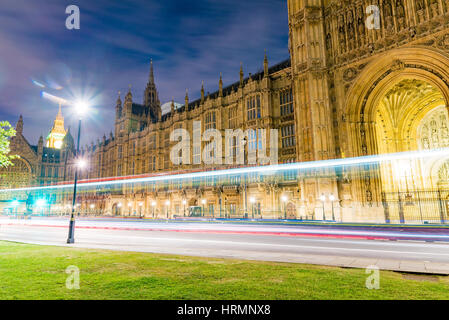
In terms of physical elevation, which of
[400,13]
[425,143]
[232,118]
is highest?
[400,13]

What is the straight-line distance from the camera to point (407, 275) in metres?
6.62

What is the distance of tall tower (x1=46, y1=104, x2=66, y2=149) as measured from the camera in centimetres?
13200

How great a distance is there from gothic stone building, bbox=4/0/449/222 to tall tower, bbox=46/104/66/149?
118 m

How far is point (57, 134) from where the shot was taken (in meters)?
133

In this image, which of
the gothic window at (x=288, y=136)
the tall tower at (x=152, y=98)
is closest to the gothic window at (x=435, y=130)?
the gothic window at (x=288, y=136)

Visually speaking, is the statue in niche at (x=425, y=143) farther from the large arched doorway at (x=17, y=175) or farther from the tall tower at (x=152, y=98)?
the large arched doorway at (x=17, y=175)

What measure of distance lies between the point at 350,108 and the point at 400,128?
1255 centimetres

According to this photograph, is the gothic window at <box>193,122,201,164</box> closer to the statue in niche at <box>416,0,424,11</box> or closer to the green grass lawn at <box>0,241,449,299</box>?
the statue in niche at <box>416,0,424,11</box>

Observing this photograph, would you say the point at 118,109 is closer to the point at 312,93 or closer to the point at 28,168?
the point at 28,168

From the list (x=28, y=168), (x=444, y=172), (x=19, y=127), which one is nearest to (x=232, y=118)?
(x=444, y=172)

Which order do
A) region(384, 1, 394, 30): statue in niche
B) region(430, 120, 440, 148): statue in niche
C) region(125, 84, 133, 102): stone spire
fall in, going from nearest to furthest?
region(384, 1, 394, 30): statue in niche
region(430, 120, 440, 148): statue in niche
region(125, 84, 133, 102): stone spire

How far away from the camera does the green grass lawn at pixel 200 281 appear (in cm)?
520

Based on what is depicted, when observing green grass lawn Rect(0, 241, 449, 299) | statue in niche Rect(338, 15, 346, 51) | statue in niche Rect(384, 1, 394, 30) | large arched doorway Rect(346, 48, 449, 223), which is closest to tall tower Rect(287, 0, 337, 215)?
statue in niche Rect(338, 15, 346, 51)

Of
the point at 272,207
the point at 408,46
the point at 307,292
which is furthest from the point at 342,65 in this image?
the point at 307,292
